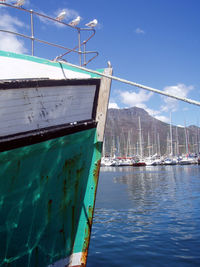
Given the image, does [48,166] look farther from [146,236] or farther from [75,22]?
[146,236]

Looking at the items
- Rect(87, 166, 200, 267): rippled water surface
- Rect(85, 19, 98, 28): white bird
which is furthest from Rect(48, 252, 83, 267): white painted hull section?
Rect(85, 19, 98, 28): white bird

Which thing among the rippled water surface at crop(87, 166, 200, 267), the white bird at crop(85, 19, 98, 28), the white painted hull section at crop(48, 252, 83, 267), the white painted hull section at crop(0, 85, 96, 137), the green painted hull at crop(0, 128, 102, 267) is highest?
the white bird at crop(85, 19, 98, 28)

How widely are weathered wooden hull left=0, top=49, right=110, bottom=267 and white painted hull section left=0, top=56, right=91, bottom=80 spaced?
5.6 inches

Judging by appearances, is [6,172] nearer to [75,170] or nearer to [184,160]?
[75,170]

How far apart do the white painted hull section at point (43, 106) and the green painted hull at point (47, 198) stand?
11.3 inches

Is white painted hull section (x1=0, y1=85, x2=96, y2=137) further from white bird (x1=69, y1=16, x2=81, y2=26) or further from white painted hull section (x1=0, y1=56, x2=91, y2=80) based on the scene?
white bird (x1=69, y1=16, x2=81, y2=26)

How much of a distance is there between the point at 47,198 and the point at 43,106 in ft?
4.81

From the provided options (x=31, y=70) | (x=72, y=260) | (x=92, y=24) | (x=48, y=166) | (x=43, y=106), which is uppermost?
(x=92, y=24)

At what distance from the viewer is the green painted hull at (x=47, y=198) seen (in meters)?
3.36

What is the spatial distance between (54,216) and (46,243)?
452mm

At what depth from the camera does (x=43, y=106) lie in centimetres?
353

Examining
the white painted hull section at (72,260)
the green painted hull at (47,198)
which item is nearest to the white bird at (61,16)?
the green painted hull at (47,198)

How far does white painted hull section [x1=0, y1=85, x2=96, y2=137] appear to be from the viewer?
10.3 feet

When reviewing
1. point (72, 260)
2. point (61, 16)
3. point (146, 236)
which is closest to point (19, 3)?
point (61, 16)
